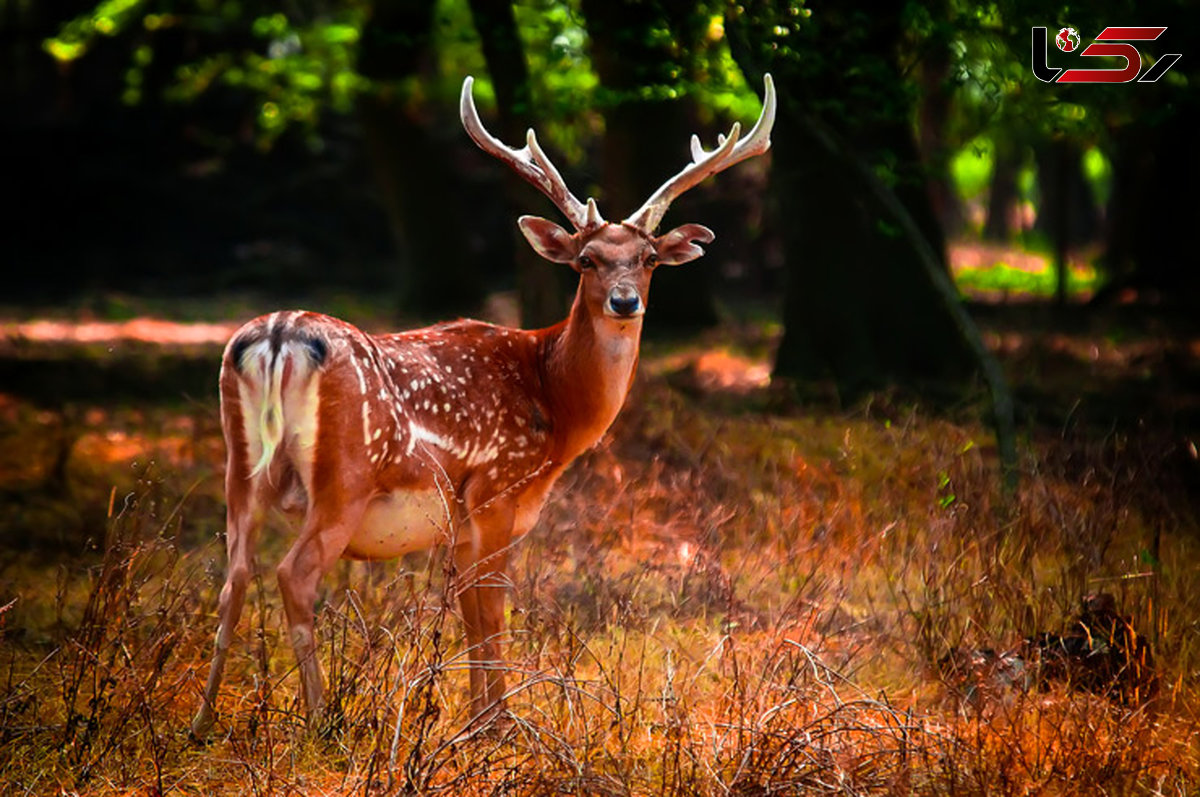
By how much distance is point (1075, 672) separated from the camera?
5391 mm

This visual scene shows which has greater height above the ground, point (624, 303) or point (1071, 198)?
point (624, 303)

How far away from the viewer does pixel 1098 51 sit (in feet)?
29.3

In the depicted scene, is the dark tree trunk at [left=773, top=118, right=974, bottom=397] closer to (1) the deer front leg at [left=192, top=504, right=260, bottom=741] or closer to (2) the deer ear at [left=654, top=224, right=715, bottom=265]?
(2) the deer ear at [left=654, top=224, right=715, bottom=265]

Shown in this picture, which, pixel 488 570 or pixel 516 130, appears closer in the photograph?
pixel 488 570

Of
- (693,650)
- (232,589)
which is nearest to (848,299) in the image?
(693,650)

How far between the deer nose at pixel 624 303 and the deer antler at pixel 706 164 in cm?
40

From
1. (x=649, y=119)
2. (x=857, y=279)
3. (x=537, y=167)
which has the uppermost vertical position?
(x=537, y=167)

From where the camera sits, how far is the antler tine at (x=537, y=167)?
600cm

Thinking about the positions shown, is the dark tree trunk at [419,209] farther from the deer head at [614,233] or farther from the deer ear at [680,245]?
the deer ear at [680,245]

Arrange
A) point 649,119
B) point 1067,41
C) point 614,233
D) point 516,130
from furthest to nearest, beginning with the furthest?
point 649,119 < point 516,130 < point 1067,41 < point 614,233

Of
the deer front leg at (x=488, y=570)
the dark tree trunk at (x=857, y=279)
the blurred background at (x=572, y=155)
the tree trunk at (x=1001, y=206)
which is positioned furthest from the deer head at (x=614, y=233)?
the tree trunk at (x=1001, y=206)

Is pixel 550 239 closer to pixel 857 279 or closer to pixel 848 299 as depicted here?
pixel 848 299

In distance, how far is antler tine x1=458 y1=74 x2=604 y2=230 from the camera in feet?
19.7

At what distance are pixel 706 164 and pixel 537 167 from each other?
746 mm
